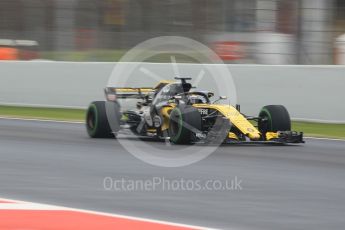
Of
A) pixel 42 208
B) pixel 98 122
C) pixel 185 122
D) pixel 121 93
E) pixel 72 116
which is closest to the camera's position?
pixel 42 208

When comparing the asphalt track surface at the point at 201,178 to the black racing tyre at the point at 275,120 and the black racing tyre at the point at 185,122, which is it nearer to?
the black racing tyre at the point at 275,120

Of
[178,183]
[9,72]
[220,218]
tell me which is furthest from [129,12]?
[220,218]

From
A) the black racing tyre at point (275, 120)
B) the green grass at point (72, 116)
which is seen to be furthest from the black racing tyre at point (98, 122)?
the green grass at point (72, 116)

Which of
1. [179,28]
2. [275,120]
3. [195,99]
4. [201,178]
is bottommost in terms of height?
[201,178]

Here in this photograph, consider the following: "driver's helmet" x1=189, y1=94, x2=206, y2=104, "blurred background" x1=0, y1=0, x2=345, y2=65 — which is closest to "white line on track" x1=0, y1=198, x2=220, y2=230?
"driver's helmet" x1=189, y1=94, x2=206, y2=104

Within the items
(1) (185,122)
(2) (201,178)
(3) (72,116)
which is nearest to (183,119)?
(1) (185,122)

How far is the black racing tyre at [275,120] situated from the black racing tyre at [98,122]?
245cm

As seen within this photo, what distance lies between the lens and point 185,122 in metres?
11.4

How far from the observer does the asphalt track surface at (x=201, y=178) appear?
6973 millimetres

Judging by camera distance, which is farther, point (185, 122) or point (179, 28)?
point (179, 28)

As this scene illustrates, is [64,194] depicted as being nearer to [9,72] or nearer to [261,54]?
[261,54]

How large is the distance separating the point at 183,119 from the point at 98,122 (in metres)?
2.01

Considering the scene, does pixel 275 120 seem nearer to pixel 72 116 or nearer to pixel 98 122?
pixel 98 122

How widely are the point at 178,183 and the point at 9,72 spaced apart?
12045 millimetres
